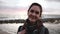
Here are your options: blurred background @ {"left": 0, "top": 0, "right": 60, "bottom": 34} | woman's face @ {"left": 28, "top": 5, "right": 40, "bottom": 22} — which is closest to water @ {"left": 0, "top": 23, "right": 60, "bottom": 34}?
blurred background @ {"left": 0, "top": 0, "right": 60, "bottom": 34}

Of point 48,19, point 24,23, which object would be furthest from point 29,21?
point 48,19

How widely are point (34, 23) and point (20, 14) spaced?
150 millimetres

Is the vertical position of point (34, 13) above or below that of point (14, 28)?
above

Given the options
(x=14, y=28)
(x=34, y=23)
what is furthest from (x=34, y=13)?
(x=14, y=28)

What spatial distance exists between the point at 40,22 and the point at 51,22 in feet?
0.47

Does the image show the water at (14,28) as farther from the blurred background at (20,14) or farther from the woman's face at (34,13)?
the woman's face at (34,13)

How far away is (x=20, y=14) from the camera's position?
3.39 ft

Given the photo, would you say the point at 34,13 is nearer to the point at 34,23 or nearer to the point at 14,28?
the point at 34,23

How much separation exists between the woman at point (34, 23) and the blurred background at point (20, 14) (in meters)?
0.07

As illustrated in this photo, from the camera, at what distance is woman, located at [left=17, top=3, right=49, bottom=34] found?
0.94 m

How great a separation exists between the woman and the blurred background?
67 millimetres

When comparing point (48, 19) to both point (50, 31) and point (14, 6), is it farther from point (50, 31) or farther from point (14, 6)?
point (14, 6)

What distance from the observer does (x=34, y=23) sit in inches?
37.6

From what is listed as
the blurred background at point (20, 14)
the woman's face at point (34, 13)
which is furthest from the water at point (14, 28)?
the woman's face at point (34, 13)
